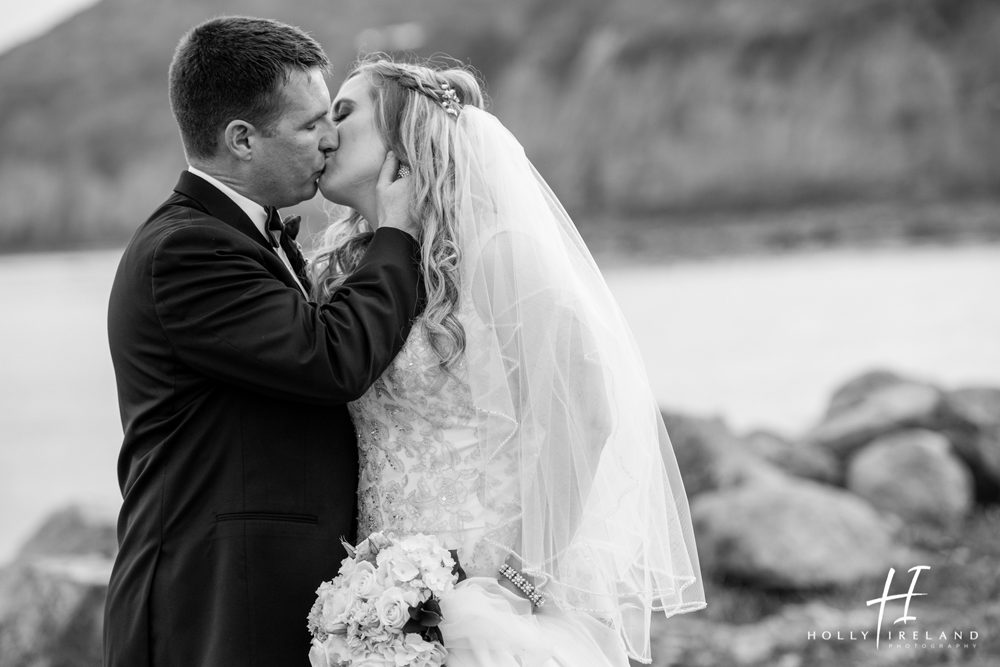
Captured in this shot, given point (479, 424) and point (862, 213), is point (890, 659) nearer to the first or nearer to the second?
point (479, 424)

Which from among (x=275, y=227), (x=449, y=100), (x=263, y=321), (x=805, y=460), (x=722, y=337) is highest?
(x=449, y=100)

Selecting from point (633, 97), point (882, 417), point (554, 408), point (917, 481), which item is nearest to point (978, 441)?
point (882, 417)

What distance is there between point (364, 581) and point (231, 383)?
0.48 metres

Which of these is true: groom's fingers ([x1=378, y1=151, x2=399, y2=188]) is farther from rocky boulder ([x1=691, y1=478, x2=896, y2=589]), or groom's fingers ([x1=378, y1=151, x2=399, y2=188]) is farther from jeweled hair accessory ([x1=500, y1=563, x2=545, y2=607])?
rocky boulder ([x1=691, y1=478, x2=896, y2=589])

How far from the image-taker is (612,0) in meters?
12.8

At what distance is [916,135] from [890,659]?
792 cm

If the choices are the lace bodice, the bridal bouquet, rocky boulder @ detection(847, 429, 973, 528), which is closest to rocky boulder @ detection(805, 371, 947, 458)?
rocky boulder @ detection(847, 429, 973, 528)

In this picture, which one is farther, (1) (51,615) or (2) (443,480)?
(1) (51,615)

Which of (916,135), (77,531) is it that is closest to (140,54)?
(77,531)

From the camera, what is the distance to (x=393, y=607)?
2.06 metres

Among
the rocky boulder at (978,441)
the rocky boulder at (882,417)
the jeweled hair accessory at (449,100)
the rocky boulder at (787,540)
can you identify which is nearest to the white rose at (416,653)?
the jeweled hair accessory at (449,100)

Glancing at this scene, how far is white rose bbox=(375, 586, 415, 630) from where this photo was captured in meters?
2.05

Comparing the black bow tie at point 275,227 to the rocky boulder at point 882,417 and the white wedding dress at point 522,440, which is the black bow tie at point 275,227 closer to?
the white wedding dress at point 522,440

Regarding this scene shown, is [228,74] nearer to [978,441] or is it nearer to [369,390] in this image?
[369,390]
